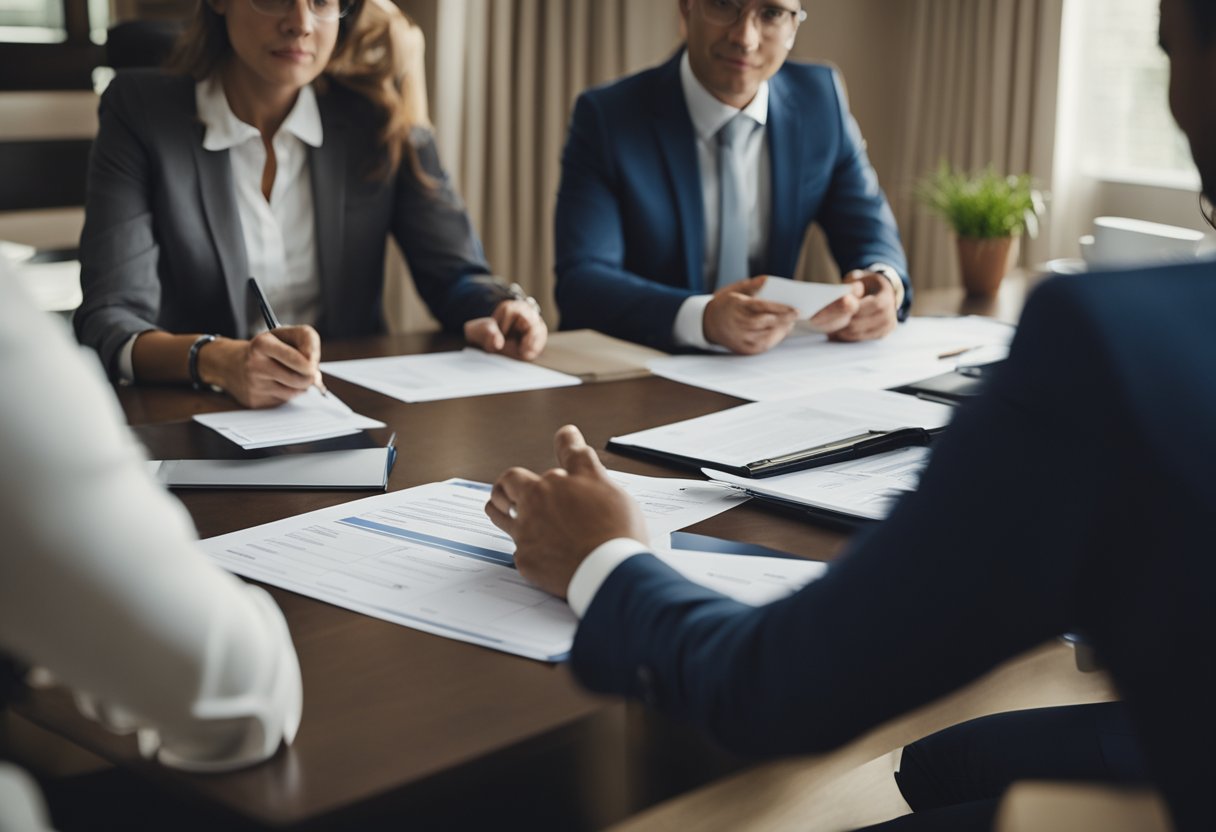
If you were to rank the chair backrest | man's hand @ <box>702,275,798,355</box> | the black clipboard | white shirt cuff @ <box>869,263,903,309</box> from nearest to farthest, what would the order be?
the black clipboard < man's hand @ <box>702,275,798,355</box> < white shirt cuff @ <box>869,263,903,309</box> < the chair backrest

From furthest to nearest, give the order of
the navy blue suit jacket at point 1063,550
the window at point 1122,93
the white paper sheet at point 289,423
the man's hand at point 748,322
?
the window at point 1122,93 < the man's hand at point 748,322 < the white paper sheet at point 289,423 < the navy blue suit jacket at point 1063,550

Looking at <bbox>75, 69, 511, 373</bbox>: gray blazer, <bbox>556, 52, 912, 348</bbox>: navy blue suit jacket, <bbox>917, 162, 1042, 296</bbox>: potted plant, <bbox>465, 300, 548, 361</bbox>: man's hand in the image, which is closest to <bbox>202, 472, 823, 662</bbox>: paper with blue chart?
<bbox>465, 300, 548, 361</bbox>: man's hand

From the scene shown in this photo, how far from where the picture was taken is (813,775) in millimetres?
1772

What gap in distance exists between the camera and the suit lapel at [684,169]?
2414 mm

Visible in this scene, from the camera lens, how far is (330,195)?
228 centimetres

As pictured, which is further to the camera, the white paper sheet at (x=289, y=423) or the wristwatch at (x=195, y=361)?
the wristwatch at (x=195, y=361)

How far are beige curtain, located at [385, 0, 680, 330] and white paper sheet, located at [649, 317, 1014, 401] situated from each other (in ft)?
6.94

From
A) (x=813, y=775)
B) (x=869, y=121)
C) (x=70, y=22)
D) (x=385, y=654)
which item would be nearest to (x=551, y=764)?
(x=813, y=775)

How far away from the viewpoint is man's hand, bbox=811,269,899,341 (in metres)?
2.04

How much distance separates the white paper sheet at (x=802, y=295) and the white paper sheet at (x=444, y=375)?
1.30ft

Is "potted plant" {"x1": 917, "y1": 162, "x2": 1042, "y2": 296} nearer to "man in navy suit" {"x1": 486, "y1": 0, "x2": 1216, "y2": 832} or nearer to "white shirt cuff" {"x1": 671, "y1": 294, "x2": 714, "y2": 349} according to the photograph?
"white shirt cuff" {"x1": 671, "y1": 294, "x2": 714, "y2": 349}

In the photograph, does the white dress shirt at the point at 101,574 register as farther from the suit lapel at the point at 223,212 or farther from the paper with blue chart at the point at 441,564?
the suit lapel at the point at 223,212

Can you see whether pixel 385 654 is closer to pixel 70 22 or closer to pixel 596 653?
pixel 596 653

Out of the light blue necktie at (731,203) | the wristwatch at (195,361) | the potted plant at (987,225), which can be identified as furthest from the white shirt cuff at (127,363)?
the potted plant at (987,225)
